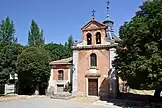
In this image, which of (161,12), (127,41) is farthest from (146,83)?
(161,12)

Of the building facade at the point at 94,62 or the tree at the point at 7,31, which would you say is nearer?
the building facade at the point at 94,62

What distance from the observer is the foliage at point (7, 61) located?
28.7 meters

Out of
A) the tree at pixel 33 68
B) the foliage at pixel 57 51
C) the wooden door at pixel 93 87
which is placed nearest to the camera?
the wooden door at pixel 93 87

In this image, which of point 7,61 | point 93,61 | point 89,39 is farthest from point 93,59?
point 7,61

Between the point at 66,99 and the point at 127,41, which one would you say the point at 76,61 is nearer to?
the point at 66,99

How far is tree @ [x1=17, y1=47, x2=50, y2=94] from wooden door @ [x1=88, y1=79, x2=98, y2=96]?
6.74 meters

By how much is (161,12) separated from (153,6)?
1124 mm

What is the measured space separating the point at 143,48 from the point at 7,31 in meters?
43.9

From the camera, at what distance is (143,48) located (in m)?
21.7

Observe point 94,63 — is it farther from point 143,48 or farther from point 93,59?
point 143,48

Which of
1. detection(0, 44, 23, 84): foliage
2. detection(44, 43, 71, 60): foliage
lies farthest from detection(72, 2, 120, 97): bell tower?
detection(44, 43, 71, 60): foliage

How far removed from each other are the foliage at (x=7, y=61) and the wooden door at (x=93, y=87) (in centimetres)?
1050

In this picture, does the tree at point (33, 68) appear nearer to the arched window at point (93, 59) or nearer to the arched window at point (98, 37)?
the arched window at point (93, 59)

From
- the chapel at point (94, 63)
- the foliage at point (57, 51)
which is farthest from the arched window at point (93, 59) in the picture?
the foliage at point (57, 51)
